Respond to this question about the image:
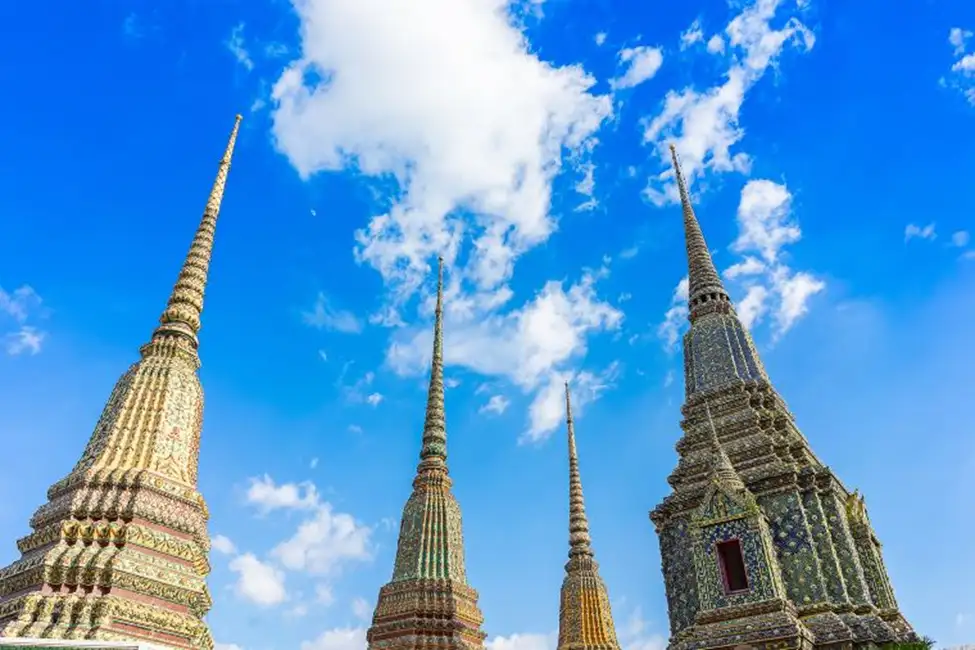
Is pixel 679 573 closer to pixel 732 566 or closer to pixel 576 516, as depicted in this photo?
pixel 732 566

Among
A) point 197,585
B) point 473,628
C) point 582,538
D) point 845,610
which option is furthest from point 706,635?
point 582,538

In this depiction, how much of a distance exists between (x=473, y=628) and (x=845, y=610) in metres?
8.86

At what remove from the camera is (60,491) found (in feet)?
38.5

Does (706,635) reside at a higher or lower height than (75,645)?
higher

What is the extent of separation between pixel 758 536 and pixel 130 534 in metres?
11.6

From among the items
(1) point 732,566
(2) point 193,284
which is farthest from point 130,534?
(1) point 732,566

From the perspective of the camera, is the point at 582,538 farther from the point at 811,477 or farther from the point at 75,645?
the point at 75,645

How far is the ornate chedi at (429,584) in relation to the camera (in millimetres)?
17062

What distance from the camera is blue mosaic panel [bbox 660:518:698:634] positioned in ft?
53.3

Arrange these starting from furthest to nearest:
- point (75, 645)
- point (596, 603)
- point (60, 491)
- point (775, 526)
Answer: point (596, 603)
point (775, 526)
point (60, 491)
point (75, 645)

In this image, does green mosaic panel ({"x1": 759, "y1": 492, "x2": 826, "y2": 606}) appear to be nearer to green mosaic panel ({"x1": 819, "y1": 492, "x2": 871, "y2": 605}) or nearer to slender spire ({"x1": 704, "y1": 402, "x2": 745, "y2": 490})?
green mosaic panel ({"x1": 819, "y1": 492, "x2": 871, "y2": 605})

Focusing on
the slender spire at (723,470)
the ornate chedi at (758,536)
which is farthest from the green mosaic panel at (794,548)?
the slender spire at (723,470)

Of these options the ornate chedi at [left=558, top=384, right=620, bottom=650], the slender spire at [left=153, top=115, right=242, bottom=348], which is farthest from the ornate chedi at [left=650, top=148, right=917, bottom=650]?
the slender spire at [left=153, top=115, right=242, bottom=348]

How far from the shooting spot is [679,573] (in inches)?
668
